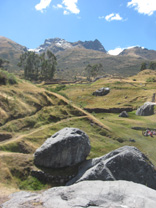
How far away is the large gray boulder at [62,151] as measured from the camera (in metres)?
16.8

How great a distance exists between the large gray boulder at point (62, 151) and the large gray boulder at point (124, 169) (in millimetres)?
1881

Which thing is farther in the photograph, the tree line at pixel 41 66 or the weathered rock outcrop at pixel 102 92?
the tree line at pixel 41 66

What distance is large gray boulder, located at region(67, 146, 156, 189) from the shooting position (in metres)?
14.2

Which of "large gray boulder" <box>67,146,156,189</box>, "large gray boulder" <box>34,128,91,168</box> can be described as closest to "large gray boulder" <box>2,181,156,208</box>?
"large gray boulder" <box>67,146,156,189</box>

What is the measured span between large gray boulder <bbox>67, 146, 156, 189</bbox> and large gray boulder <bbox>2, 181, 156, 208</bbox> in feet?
12.3

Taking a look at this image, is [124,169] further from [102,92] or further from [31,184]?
[102,92]

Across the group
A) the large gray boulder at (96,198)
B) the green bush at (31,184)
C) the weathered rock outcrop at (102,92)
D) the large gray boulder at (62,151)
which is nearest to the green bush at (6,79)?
the large gray boulder at (62,151)

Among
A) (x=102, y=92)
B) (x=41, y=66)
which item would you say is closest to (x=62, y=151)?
(x=102, y=92)

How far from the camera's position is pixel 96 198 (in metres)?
9.08

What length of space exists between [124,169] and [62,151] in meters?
5.62

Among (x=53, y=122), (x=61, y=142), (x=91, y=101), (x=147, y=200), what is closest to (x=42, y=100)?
(x=53, y=122)

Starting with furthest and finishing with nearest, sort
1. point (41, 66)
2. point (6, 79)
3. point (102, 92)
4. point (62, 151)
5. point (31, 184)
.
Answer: point (41, 66)
point (102, 92)
point (6, 79)
point (62, 151)
point (31, 184)

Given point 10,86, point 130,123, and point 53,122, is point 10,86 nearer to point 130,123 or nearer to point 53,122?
point 53,122

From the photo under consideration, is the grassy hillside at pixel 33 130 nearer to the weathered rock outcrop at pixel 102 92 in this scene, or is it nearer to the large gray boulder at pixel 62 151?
the large gray boulder at pixel 62 151
